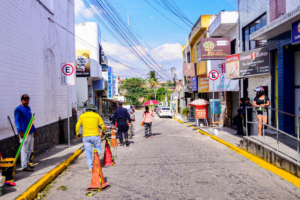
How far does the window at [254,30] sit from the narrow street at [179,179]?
6543 millimetres

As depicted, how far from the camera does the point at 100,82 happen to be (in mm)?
27859

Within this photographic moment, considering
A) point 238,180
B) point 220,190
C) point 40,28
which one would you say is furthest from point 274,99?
point 40,28

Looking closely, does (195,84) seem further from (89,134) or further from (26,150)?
(26,150)

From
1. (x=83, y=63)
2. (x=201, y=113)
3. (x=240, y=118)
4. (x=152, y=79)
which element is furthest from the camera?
(x=152, y=79)

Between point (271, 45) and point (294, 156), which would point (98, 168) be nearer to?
point (294, 156)

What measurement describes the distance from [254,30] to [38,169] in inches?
448

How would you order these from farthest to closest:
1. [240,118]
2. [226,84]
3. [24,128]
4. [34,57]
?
[226,84] < [240,118] < [34,57] < [24,128]

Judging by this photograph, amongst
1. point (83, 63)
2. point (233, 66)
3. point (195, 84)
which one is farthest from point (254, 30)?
point (83, 63)

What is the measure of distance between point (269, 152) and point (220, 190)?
8.96 ft

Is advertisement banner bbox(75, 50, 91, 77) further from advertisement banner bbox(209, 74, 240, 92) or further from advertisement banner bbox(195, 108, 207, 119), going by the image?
advertisement banner bbox(209, 74, 240, 92)

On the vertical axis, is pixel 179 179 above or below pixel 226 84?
below

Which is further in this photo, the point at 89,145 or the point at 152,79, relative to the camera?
the point at 152,79

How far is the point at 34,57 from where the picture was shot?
9.34 meters

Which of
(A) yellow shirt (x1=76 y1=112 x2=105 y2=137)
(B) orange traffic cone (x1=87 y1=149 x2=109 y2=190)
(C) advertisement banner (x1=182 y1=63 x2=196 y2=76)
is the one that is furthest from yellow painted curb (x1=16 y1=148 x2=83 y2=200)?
(C) advertisement banner (x1=182 y1=63 x2=196 y2=76)
